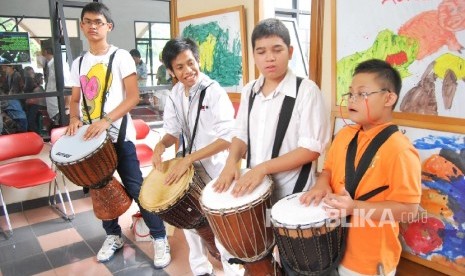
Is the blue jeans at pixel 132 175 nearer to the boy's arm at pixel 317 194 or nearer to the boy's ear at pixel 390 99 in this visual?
the boy's arm at pixel 317 194

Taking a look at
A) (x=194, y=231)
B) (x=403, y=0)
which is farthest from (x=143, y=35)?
(x=403, y=0)

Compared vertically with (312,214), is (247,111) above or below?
above

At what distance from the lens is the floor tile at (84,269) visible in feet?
8.81

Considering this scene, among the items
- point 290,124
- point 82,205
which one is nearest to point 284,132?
point 290,124

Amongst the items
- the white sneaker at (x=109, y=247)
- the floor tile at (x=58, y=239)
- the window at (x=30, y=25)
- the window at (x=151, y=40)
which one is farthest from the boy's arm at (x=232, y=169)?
the window at (x=30, y=25)

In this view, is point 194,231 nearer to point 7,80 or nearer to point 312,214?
point 312,214

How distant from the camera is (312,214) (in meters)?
1.32

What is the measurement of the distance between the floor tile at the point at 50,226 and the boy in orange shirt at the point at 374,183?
3002mm

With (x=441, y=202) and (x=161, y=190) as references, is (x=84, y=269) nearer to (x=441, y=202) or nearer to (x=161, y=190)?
(x=161, y=190)

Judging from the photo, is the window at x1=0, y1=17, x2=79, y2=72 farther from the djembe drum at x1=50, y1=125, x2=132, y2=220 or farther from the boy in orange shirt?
the boy in orange shirt

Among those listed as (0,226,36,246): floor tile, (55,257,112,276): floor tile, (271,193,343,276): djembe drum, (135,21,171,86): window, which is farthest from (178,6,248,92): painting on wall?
(135,21,171,86): window

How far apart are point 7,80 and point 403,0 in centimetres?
446

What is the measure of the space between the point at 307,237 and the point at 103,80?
1.92 m

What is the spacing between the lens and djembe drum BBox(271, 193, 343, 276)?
128 centimetres
